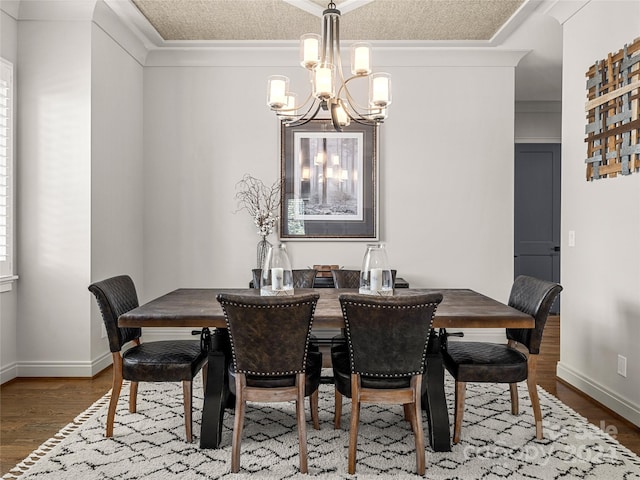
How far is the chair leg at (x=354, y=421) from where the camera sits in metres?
2.35

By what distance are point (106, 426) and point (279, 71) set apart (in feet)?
11.4

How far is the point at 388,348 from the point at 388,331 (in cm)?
9

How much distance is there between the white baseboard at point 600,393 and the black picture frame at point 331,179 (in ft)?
6.48

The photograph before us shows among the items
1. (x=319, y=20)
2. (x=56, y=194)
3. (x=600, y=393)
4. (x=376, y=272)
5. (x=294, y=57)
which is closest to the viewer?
(x=376, y=272)

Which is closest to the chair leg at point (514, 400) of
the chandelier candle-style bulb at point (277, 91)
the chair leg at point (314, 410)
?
the chair leg at point (314, 410)

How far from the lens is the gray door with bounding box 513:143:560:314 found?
6.82 m

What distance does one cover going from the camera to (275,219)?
4.88 m

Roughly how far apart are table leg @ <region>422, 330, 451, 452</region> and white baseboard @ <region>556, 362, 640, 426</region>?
47.4 inches

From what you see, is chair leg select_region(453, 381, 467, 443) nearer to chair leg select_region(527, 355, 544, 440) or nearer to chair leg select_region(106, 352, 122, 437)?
chair leg select_region(527, 355, 544, 440)

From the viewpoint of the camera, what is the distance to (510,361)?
Answer: 2.68 m

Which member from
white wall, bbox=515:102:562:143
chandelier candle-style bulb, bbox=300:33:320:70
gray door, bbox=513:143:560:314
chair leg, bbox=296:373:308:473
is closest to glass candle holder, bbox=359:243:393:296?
chair leg, bbox=296:373:308:473

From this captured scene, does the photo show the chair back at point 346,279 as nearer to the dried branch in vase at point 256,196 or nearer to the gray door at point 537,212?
the dried branch in vase at point 256,196

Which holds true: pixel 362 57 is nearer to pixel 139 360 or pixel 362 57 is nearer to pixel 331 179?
pixel 139 360

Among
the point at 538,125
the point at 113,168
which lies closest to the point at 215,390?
the point at 113,168
